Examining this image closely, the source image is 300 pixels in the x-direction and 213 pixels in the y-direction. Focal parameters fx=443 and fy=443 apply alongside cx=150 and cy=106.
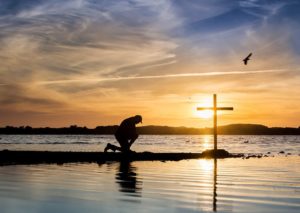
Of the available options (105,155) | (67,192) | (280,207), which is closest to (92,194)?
(67,192)

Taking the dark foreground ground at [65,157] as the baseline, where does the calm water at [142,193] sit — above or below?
below

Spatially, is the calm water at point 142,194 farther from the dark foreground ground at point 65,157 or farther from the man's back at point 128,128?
the man's back at point 128,128

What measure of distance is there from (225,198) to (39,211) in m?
5.23

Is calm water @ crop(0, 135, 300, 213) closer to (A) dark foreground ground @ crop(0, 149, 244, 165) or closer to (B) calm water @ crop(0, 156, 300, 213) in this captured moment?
(B) calm water @ crop(0, 156, 300, 213)

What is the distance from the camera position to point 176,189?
14.5 meters

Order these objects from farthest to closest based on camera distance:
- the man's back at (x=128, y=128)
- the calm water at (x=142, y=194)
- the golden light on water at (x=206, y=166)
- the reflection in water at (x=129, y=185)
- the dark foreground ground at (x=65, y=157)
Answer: the man's back at (x=128, y=128) → the dark foreground ground at (x=65, y=157) → the golden light on water at (x=206, y=166) → the reflection in water at (x=129, y=185) → the calm water at (x=142, y=194)

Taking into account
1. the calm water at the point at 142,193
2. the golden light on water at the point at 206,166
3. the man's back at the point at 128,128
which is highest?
the man's back at the point at 128,128

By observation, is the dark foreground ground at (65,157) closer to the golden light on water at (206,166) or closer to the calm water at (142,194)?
the golden light on water at (206,166)

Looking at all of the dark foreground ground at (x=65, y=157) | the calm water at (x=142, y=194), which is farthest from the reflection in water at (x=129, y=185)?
the dark foreground ground at (x=65, y=157)

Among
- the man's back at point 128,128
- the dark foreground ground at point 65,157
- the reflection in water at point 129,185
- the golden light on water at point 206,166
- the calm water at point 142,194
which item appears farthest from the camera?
the man's back at point 128,128

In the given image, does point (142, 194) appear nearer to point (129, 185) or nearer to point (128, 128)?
point (129, 185)

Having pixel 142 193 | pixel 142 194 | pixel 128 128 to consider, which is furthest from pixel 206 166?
pixel 142 194

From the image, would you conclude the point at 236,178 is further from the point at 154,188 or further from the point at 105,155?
the point at 105,155

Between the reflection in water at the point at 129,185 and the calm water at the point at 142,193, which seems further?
the reflection in water at the point at 129,185
